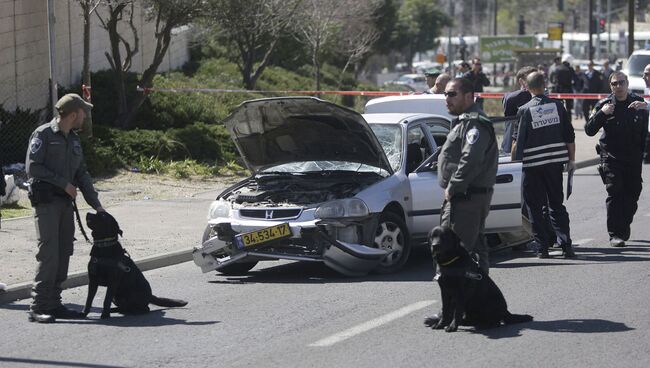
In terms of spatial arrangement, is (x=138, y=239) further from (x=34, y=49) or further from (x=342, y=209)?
(x=34, y=49)

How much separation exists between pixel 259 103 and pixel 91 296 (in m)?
2.95

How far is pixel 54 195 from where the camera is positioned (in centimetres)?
888

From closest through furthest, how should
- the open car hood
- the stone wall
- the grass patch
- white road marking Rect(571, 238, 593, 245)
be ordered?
the open car hood → white road marking Rect(571, 238, 593, 245) → the grass patch → the stone wall

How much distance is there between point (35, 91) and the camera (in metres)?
20.9

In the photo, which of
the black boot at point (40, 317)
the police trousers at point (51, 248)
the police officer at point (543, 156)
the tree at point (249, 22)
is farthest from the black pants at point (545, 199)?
the tree at point (249, 22)

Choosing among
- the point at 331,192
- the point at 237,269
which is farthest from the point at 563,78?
the point at 331,192

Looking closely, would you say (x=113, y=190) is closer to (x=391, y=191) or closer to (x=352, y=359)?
(x=391, y=191)

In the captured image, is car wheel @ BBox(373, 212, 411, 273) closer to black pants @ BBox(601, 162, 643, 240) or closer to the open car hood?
the open car hood

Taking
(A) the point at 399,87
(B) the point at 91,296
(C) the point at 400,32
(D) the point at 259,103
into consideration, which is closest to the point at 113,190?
(D) the point at 259,103

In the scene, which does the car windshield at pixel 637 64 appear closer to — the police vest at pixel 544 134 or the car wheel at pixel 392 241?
the police vest at pixel 544 134

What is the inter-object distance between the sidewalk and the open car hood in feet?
5.02

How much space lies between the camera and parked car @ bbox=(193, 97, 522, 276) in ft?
34.1

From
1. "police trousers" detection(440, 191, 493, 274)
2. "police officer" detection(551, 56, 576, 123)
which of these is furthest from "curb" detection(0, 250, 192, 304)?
"police officer" detection(551, 56, 576, 123)

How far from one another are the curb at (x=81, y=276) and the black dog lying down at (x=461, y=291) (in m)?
3.94
